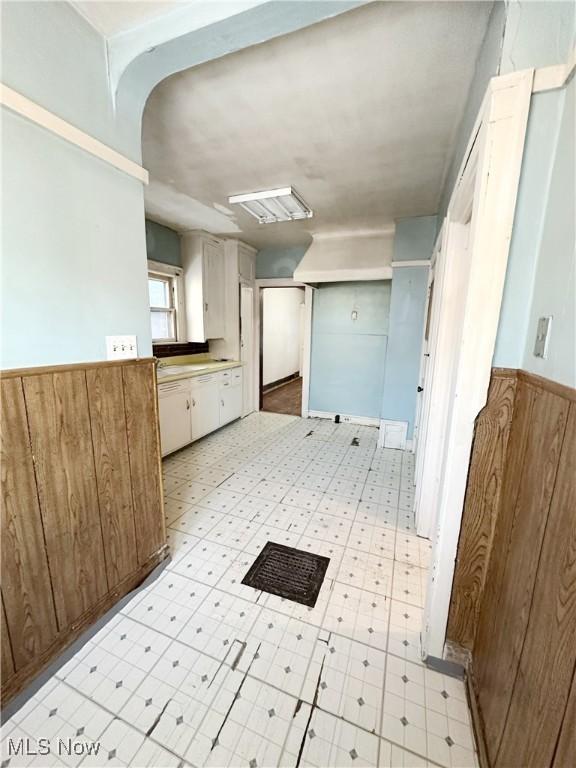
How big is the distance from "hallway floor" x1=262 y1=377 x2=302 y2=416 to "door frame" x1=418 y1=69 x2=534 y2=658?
3.70 meters

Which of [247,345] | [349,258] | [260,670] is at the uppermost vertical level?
[349,258]

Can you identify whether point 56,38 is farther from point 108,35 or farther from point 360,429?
point 360,429

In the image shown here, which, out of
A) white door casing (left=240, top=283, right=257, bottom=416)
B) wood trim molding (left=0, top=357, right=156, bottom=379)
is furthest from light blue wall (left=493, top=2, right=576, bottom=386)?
white door casing (left=240, top=283, right=257, bottom=416)

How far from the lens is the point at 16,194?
3.30 feet

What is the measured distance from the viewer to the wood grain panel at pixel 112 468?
133 cm

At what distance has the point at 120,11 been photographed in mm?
1132

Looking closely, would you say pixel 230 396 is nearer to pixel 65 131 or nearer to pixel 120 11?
pixel 65 131

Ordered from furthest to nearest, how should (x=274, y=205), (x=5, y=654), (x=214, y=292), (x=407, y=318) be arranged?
1. (x=214, y=292)
2. (x=407, y=318)
3. (x=274, y=205)
4. (x=5, y=654)

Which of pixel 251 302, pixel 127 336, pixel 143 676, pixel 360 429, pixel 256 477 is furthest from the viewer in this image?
pixel 251 302

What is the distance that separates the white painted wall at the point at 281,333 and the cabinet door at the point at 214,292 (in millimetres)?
1838

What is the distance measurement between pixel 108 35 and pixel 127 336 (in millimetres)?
1224

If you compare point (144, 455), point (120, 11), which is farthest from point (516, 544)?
point (120, 11)

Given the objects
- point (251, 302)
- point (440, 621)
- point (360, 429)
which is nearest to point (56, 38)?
point (440, 621)

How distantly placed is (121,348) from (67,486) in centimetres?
63
